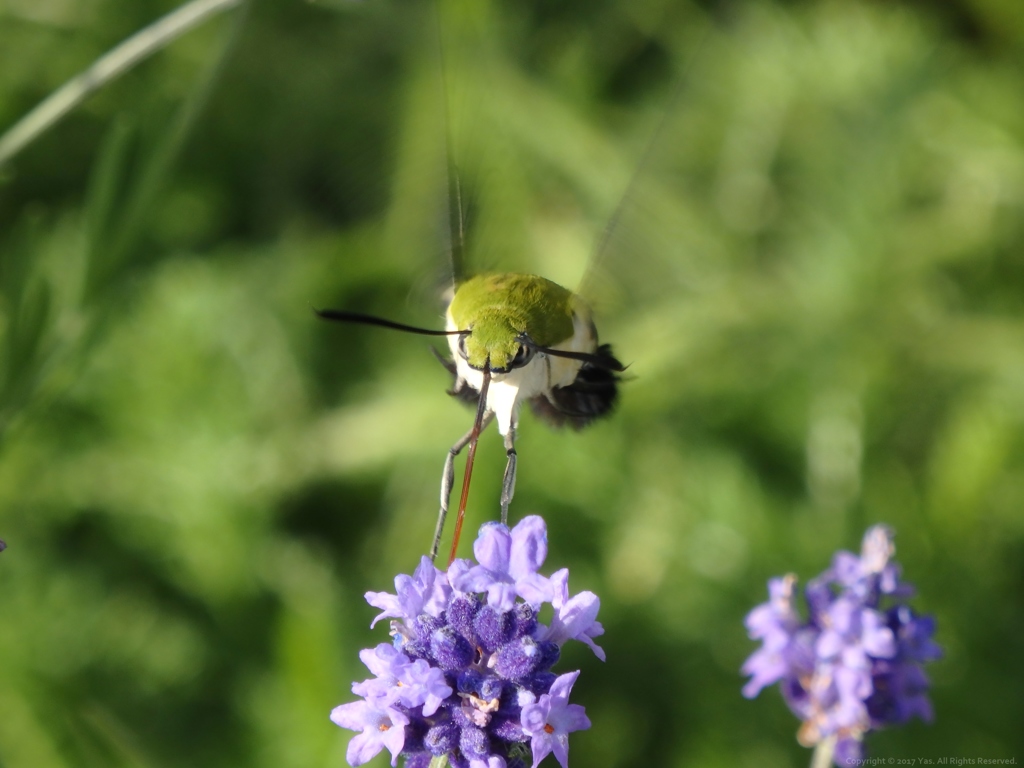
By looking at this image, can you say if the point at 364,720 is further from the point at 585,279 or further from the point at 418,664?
the point at 585,279

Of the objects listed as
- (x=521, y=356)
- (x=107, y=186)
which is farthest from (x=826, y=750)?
(x=107, y=186)

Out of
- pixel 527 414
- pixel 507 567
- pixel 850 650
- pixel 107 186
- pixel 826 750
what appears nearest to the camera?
pixel 507 567

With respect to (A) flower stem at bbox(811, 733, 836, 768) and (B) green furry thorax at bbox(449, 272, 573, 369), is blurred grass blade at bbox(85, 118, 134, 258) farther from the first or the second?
(A) flower stem at bbox(811, 733, 836, 768)

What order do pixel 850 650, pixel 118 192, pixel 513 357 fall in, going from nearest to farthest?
pixel 513 357 → pixel 850 650 → pixel 118 192

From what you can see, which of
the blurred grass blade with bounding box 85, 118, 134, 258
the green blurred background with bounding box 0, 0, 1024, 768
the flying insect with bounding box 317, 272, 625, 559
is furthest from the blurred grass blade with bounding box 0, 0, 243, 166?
the flying insect with bounding box 317, 272, 625, 559

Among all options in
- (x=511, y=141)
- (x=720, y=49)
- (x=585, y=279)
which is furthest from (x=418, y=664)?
(x=720, y=49)

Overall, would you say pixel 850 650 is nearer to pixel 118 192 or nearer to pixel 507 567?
pixel 507 567
